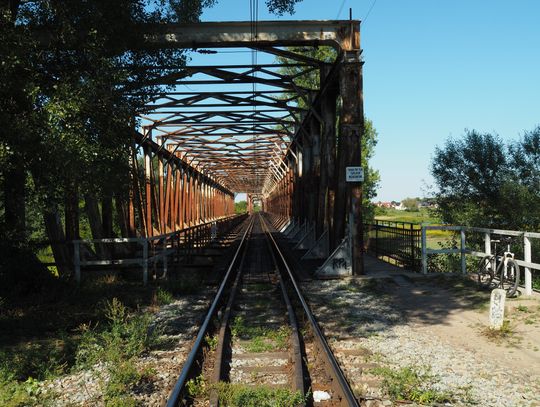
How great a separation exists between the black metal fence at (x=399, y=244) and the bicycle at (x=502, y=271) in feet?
8.04

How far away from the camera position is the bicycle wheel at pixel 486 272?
9438 mm

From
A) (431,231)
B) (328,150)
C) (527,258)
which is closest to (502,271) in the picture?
(527,258)

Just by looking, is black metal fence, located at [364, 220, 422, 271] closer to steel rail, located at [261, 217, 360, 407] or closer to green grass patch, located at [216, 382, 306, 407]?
steel rail, located at [261, 217, 360, 407]

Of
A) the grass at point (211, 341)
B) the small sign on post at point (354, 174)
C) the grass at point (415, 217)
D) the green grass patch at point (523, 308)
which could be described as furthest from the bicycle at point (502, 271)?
the grass at point (415, 217)

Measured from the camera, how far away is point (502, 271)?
8.86m

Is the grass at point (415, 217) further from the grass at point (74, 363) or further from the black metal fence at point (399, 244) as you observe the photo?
the grass at point (74, 363)

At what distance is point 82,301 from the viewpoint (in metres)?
8.83

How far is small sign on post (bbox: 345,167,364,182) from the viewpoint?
11992 millimetres

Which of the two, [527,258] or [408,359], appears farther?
[527,258]

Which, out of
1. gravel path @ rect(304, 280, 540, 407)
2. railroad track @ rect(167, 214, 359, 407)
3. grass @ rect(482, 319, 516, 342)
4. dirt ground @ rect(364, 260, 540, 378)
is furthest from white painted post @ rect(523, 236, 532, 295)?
railroad track @ rect(167, 214, 359, 407)

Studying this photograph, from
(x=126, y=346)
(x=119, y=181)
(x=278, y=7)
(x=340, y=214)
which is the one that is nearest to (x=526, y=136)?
(x=340, y=214)

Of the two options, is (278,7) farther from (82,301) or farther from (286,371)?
(286,371)

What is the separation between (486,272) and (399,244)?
4.78m

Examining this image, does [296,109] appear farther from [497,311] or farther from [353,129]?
[497,311]
